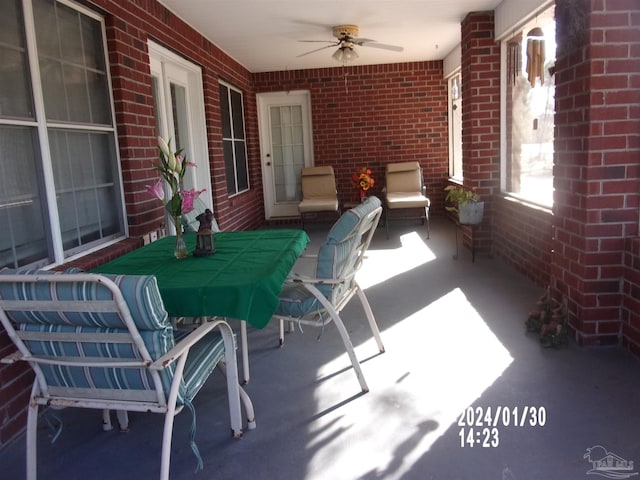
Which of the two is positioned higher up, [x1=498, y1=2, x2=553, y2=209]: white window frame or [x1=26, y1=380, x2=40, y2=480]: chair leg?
[x1=498, y1=2, x2=553, y2=209]: white window frame

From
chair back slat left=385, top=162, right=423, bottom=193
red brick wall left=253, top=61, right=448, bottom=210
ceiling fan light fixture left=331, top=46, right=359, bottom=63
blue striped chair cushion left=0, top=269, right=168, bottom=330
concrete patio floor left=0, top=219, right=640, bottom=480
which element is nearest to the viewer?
blue striped chair cushion left=0, top=269, right=168, bottom=330

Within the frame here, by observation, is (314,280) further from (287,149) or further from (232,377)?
(287,149)

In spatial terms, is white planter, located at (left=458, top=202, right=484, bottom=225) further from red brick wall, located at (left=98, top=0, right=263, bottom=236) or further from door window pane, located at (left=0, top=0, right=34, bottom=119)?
door window pane, located at (left=0, top=0, right=34, bottom=119)

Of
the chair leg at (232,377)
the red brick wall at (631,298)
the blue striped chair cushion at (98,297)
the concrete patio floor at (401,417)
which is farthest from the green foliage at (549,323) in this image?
the blue striped chair cushion at (98,297)

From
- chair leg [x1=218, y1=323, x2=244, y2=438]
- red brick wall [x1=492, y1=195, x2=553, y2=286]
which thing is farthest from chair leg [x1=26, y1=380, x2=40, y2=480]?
red brick wall [x1=492, y1=195, x2=553, y2=286]

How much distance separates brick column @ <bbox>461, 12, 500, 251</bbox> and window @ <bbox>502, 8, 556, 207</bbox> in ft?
0.32

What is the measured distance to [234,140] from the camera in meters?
6.79

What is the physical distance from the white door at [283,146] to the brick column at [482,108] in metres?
3.33

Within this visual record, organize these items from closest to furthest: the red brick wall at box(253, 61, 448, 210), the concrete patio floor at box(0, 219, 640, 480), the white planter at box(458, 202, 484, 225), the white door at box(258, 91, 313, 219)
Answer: the concrete patio floor at box(0, 219, 640, 480)
the white planter at box(458, 202, 484, 225)
the red brick wall at box(253, 61, 448, 210)
the white door at box(258, 91, 313, 219)

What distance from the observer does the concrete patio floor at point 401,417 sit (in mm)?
1858

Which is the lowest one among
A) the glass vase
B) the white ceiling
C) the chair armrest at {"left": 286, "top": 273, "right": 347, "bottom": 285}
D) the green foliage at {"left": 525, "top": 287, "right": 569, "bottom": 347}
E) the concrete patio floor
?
the concrete patio floor

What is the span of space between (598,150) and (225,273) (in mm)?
1922

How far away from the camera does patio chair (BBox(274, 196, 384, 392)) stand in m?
2.36

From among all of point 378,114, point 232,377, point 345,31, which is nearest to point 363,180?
point 378,114
